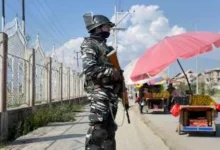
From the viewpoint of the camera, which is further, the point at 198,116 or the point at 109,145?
the point at 198,116

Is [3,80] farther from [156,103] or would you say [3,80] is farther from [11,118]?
[156,103]

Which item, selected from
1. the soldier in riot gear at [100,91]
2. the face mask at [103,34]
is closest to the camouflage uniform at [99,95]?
the soldier in riot gear at [100,91]

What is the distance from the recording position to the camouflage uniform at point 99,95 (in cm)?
431

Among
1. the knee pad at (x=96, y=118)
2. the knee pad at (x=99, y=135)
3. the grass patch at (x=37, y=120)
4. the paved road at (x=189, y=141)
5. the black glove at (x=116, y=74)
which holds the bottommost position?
the paved road at (x=189, y=141)

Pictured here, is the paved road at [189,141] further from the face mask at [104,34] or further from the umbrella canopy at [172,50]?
the face mask at [104,34]

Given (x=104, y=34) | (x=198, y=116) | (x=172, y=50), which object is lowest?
(x=198, y=116)

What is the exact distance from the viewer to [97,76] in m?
4.30

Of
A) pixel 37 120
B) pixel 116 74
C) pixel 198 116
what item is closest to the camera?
pixel 116 74

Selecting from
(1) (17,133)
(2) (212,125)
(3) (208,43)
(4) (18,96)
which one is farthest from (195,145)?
(4) (18,96)

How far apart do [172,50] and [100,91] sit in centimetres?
688

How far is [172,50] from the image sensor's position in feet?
36.1

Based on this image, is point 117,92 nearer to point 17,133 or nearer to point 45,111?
point 17,133

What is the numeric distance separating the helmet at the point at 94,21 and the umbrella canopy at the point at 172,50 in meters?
6.27

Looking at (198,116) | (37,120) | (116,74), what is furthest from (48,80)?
(116,74)
